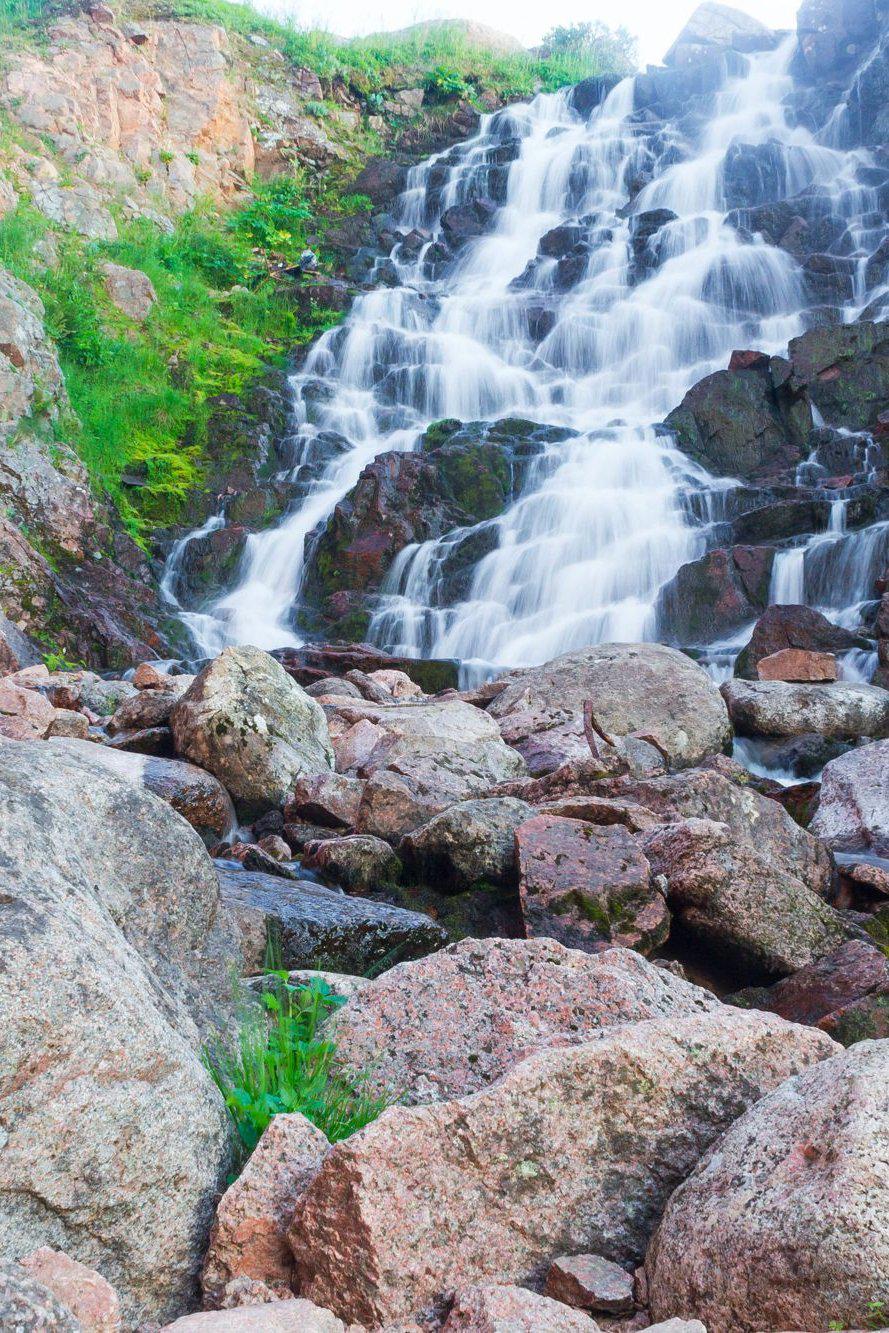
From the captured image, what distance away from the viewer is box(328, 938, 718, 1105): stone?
2934 mm

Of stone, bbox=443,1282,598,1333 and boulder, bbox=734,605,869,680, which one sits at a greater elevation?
boulder, bbox=734,605,869,680

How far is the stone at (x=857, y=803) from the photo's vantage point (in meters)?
7.38

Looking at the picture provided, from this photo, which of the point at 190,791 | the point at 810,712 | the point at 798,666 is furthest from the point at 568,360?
the point at 190,791

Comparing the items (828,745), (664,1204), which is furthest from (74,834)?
(828,745)

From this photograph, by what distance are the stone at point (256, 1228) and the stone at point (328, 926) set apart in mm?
1766

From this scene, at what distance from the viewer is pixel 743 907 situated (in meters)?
4.98

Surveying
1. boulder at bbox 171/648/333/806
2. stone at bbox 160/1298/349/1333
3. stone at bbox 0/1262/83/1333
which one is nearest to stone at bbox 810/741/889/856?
boulder at bbox 171/648/333/806

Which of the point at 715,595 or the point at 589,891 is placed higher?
the point at 715,595

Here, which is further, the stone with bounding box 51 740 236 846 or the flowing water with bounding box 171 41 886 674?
the flowing water with bounding box 171 41 886 674

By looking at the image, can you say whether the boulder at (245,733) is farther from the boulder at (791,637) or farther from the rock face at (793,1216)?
the boulder at (791,637)

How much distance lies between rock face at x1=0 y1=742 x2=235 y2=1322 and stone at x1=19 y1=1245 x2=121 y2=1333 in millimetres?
160

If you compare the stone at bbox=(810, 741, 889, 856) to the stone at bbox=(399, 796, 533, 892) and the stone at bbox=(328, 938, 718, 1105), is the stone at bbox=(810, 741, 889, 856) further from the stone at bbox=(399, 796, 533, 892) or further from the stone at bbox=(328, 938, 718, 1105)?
the stone at bbox=(328, 938, 718, 1105)

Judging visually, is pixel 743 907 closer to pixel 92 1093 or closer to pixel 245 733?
pixel 92 1093

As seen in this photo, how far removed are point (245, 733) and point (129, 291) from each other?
58.0ft
